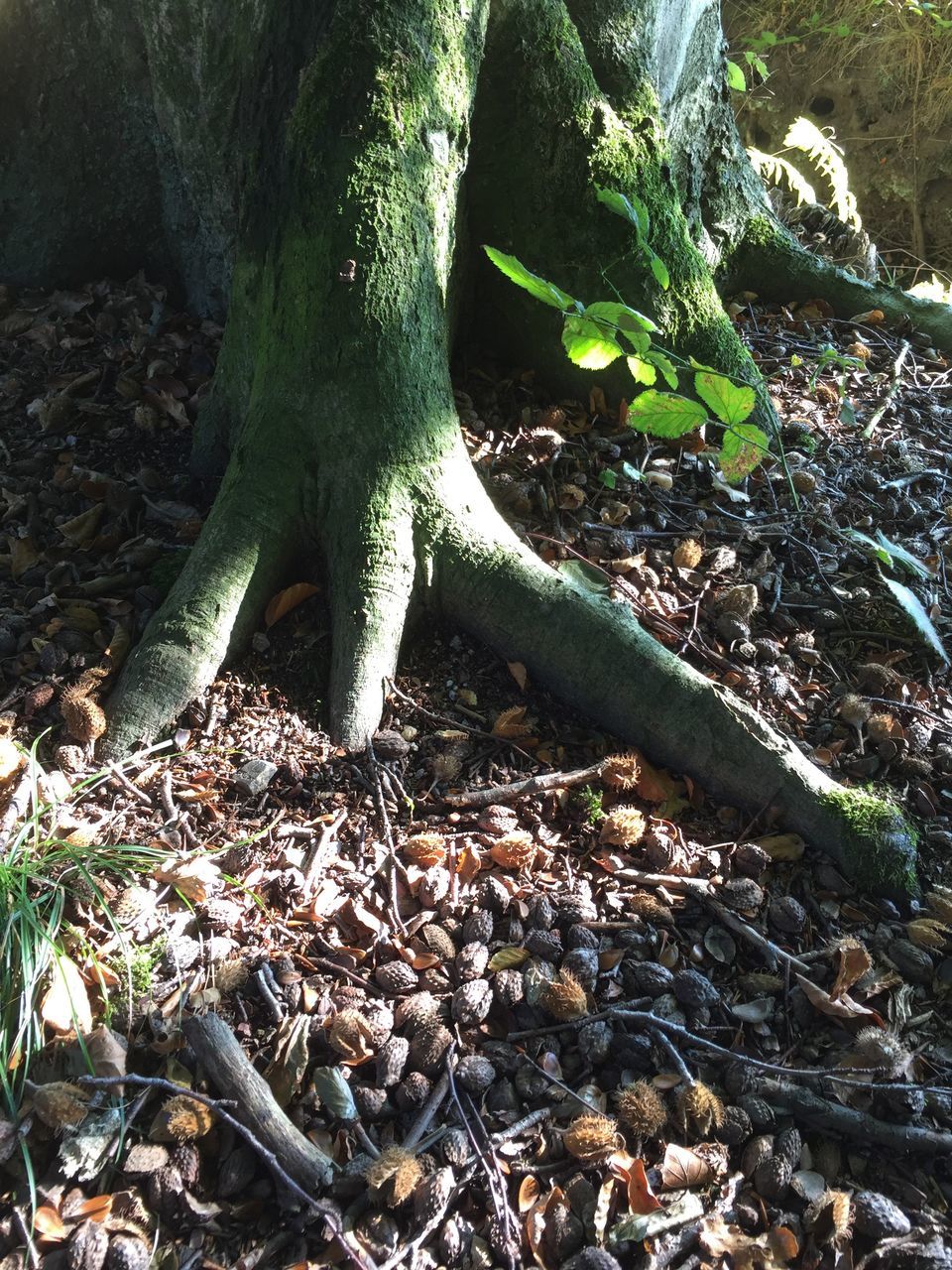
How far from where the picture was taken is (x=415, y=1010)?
5.95 ft

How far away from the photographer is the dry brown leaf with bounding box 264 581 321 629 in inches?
99.2

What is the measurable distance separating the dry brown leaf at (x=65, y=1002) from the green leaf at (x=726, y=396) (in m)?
2.10

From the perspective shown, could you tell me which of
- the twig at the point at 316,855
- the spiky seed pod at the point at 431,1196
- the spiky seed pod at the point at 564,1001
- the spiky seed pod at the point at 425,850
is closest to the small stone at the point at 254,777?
the twig at the point at 316,855

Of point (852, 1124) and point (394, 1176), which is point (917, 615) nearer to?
point (852, 1124)

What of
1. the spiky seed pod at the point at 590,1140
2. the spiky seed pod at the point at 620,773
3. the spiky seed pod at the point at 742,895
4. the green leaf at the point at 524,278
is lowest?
the spiky seed pod at the point at 590,1140

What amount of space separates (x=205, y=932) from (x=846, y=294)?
4154 millimetres

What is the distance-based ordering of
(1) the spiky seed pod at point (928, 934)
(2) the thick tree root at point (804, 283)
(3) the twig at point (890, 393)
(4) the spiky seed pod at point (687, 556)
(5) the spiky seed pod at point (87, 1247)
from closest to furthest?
(5) the spiky seed pod at point (87, 1247) < (1) the spiky seed pod at point (928, 934) < (4) the spiky seed pod at point (687, 556) < (3) the twig at point (890, 393) < (2) the thick tree root at point (804, 283)

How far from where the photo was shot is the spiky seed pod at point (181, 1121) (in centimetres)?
161

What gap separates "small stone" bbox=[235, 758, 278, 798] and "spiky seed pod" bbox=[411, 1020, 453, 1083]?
73 centimetres

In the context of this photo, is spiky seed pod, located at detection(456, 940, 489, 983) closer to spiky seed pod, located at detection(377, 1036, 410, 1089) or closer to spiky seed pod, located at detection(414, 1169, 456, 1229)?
spiky seed pod, located at detection(377, 1036, 410, 1089)

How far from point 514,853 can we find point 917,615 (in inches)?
59.3

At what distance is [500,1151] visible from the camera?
5.45ft

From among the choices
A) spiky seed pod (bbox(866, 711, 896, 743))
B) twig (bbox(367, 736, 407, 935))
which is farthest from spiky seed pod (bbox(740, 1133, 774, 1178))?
spiky seed pod (bbox(866, 711, 896, 743))

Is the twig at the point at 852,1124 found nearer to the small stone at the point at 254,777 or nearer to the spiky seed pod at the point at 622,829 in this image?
the spiky seed pod at the point at 622,829
